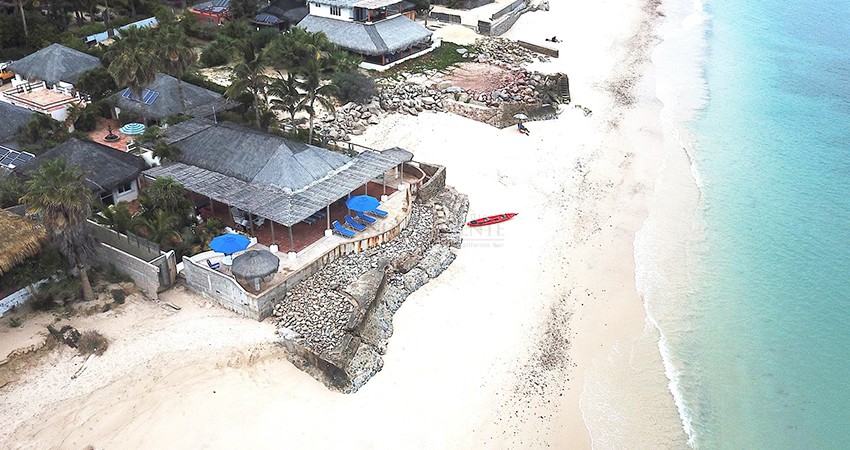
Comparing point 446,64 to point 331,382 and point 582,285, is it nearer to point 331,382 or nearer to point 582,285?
point 582,285

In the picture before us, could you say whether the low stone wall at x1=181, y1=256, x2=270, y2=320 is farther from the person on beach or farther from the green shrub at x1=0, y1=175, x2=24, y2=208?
the person on beach

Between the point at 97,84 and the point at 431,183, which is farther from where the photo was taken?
the point at 97,84

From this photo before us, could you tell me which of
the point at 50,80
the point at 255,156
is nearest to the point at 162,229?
A: the point at 255,156

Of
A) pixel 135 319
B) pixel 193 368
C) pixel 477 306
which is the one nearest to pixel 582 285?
pixel 477 306

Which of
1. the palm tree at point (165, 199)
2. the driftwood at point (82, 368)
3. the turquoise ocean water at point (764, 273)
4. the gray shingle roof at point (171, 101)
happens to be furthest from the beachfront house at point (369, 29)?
the driftwood at point (82, 368)

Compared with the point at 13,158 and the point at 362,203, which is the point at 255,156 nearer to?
the point at 362,203

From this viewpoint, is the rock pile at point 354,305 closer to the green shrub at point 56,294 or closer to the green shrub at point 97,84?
the green shrub at point 56,294
